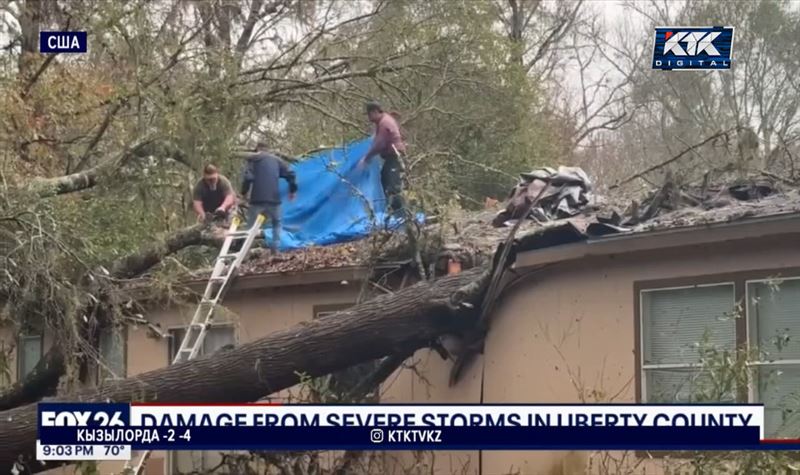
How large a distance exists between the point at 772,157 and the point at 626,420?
10.7ft

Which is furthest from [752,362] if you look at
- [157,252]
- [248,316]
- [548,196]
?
[157,252]

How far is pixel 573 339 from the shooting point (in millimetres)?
10820

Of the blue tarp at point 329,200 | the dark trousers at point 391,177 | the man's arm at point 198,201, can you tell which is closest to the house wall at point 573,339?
the dark trousers at point 391,177

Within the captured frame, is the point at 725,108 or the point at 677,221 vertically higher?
the point at 725,108

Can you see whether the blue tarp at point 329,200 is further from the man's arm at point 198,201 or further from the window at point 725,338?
the window at point 725,338

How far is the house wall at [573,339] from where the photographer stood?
991 centimetres

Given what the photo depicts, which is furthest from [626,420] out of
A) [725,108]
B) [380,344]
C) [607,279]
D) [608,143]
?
[608,143]

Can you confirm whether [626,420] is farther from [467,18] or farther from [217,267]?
[467,18]

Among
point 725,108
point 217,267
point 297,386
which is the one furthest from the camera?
point 725,108

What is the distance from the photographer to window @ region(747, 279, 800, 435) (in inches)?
365

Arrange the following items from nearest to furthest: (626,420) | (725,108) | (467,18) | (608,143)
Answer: (626,420) < (467,18) < (725,108) < (608,143)

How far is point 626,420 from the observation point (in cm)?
953

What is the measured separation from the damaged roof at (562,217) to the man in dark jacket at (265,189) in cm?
40

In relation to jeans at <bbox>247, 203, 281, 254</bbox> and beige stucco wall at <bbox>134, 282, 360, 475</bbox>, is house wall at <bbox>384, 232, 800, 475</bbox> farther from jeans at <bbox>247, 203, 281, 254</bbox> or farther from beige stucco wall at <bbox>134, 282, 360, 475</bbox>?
jeans at <bbox>247, 203, 281, 254</bbox>
